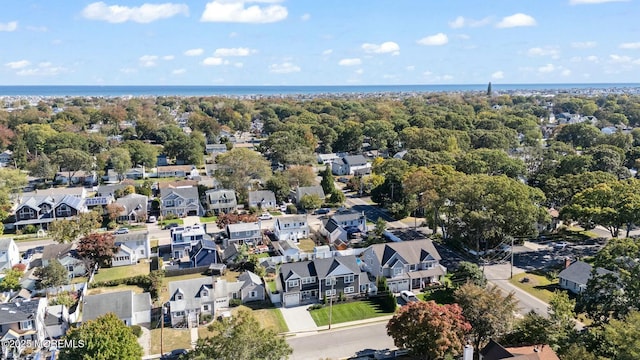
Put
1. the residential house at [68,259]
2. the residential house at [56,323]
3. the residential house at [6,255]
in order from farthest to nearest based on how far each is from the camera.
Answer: the residential house at [6,255] < the residential house at [68,259] < the residential house at [56,323]

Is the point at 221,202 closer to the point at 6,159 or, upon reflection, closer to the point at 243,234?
the point at 243,234

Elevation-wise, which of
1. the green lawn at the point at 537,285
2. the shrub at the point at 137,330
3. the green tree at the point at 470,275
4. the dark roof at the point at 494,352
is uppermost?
the dark roof at the point at 494,352

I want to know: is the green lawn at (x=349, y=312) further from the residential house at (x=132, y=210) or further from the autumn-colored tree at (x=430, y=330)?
the residential house at (x=132, y=210)

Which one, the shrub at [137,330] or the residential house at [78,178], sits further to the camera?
the residential house at [78,178]

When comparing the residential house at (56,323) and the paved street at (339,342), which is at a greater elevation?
the residential house at (56,323)

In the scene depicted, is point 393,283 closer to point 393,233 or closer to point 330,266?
point 330,266

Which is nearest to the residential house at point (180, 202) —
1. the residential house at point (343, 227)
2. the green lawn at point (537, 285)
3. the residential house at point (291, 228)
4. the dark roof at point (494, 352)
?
the residential house at point (291, 228)

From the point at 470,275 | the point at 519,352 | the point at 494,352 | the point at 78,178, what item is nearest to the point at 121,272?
the point at 470,275

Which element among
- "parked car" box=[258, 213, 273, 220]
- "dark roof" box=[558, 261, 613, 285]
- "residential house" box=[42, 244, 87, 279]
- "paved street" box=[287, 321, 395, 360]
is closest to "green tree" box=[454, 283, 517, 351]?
"paved street" box=[287, 321, 395, 360]
